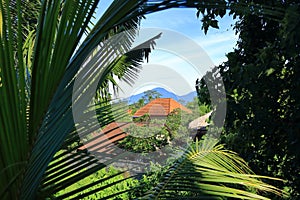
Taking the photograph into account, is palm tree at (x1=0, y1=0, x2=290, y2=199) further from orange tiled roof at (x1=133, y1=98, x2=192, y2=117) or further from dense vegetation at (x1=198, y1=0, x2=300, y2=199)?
dense vegetation at (x1=198, y1=0, x2=300, y2=199)

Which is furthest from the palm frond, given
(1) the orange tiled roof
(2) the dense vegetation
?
(2) the dense vegetation

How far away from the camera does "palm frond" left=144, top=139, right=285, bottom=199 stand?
1.05m

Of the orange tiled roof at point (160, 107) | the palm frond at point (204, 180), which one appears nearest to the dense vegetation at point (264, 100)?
the orange tiled roof at point (160, 107)

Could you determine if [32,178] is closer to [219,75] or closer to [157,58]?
[157,58]

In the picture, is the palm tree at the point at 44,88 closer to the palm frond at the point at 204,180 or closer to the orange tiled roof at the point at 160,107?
the palm frond at the point at 204,180

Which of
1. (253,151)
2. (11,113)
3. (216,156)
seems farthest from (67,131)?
(253,151)

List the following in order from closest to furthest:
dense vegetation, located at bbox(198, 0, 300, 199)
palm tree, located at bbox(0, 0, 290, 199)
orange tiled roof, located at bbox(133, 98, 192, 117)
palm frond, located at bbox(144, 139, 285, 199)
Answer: palm tree, located at bbox(0, 0, 290, 199)
palm frond, located at bbox(144, 139, 285, 199)
orange tiled roof, located at bbox(133, 98, 192, 117)
dense vegetation, located at bbox(198, 0, 300, 199)

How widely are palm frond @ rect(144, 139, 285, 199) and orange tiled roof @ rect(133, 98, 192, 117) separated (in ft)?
1.38

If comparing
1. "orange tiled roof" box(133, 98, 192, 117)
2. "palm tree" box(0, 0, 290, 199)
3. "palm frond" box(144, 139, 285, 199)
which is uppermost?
"palm tree" box(0, 0, 290, 199)

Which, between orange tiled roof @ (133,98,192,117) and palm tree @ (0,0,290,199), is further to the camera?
orange tiled roof @ (133,98,192,117)

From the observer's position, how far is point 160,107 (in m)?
1.97

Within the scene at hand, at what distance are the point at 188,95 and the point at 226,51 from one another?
103 cm

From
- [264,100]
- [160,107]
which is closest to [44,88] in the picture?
[160,107]

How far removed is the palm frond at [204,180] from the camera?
105 cm
